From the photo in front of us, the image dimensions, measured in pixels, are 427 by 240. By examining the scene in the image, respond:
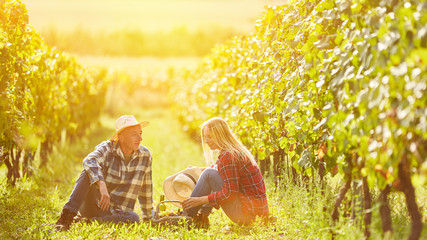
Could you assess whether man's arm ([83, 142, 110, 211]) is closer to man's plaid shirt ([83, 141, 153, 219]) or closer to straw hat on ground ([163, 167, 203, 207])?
man's plaid shirt ([83, 141, 153, 219])

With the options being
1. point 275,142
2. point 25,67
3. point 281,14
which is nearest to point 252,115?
point 275,142

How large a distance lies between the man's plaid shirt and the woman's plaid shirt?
97cm

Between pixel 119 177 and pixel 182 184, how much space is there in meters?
0.79

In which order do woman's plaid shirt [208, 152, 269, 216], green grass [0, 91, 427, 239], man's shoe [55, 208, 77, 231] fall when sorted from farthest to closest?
woman's plaid shirt [208, 152, 269, 216], man's shoe [55, 208, 77, 231], green grass [0, 91, 427, 239]

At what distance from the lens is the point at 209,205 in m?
6.49

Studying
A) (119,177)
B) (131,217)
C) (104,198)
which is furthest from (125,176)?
(104,198)

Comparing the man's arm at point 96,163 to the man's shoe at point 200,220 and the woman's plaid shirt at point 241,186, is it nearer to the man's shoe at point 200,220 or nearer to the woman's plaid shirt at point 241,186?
the man's shoe at point 200,220

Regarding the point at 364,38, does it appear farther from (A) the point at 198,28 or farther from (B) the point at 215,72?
(A) the point at 198,28

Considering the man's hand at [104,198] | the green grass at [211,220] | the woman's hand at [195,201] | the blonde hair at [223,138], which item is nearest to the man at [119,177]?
the man's hand at [104,198]

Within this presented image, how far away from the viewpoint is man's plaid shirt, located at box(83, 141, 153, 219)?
689cm

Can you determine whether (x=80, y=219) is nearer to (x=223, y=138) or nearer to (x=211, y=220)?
(x=211, y=220)

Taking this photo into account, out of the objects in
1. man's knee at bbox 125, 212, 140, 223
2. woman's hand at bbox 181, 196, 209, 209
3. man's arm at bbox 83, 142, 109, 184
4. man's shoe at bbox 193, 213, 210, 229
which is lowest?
man's shoe at bbox 193, 213, 210, 229

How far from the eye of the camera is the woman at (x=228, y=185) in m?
6.41

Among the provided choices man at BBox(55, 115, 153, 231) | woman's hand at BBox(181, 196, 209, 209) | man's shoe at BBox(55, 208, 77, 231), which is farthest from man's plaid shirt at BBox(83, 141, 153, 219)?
woman's hand at BBox(181, 196, 209, 209)
